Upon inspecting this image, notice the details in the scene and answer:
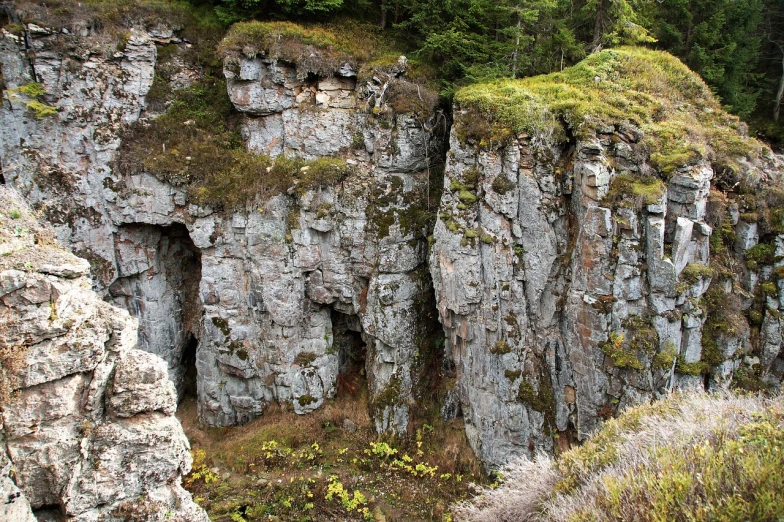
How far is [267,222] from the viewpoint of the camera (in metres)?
16.3

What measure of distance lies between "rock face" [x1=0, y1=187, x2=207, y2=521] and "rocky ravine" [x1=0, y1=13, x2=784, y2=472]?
355 inches

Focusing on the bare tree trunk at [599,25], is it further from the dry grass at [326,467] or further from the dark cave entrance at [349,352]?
the dry grass at [326,467]

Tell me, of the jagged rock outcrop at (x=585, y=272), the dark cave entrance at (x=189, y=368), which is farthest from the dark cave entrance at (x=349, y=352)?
the dark cave entrance at (x=189, y=368)

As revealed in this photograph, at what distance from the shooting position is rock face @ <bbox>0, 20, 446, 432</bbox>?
52.2 feet

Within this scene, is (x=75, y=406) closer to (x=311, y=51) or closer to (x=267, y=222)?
(x=267, y=222)

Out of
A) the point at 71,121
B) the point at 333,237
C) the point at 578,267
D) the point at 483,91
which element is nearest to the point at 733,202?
the point at 578,267

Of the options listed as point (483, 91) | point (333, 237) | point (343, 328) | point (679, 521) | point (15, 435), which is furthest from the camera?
point (343, 328)

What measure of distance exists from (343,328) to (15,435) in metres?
12.3

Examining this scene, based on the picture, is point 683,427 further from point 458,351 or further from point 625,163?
point 458,351

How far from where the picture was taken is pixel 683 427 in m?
7.32

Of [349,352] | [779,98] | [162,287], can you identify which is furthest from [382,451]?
[779,98]

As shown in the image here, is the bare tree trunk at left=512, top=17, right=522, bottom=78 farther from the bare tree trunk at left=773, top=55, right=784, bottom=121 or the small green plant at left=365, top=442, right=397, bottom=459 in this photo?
the small green plant at left=365, top=442, right=397, bottom=459

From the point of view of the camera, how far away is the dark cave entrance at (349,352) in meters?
17.8

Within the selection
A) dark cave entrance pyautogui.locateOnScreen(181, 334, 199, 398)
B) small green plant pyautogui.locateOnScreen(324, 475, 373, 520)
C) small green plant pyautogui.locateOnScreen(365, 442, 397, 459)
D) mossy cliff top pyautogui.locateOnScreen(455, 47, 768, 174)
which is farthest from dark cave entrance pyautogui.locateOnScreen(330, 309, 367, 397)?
A: mossy cliff top pyautogui.locateOnScreen(455, 47, 768, 174)
